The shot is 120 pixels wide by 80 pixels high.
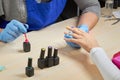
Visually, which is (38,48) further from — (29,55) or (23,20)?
(23,20)

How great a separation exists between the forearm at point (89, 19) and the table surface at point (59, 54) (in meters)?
0.03

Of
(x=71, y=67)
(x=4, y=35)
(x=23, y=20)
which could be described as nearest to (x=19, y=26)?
(x=4, y=35)

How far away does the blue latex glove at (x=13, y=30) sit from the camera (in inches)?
46.0

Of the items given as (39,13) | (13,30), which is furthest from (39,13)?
(13,30)

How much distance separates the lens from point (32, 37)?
1.29 meters

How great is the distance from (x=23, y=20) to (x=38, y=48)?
279 mm

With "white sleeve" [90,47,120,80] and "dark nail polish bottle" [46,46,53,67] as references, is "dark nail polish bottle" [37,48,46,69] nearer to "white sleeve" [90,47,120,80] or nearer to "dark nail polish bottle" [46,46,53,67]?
"dark nail polish bottle" [46,46,53,67]

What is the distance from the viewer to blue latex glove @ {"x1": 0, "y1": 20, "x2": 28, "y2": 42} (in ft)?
3.83

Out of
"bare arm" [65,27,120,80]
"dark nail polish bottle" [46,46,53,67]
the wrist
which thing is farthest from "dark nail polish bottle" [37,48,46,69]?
the wrist

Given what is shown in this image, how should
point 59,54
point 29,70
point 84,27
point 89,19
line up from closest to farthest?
point 29,70 → point 59,54 → point 84,27 → point 89,19

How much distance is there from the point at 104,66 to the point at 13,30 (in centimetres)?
49

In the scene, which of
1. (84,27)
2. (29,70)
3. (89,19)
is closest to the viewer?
(29,70)

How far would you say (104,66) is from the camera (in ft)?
3.15

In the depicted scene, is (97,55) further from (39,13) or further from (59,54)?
(39,13)
